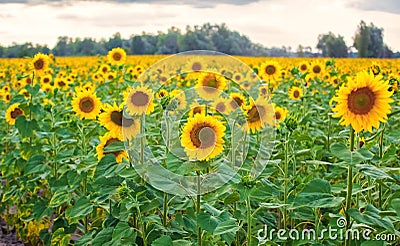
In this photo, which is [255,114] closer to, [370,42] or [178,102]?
[178,102]

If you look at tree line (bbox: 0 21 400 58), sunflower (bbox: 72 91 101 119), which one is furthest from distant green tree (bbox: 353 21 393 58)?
sunflower (bbox: 72 91 101 119)

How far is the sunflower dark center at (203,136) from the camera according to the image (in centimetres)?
221

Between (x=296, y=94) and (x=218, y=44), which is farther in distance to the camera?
(x=218, y=44)

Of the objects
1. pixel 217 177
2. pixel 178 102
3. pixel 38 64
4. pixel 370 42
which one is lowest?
pixel 217 177

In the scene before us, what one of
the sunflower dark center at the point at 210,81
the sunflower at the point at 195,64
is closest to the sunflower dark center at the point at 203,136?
the sunflower dark center at the point at 210,81

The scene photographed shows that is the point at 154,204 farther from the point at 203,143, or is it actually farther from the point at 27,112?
the point at 27,112

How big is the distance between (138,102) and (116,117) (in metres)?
0.19

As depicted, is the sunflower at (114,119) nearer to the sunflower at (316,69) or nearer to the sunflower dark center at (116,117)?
the sunflower dark center at (116,117)

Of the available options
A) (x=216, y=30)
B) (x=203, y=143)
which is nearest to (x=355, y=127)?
(x=203, y=143)

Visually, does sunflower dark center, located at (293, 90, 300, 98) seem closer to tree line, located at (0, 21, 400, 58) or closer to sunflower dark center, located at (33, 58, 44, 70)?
sunflower dark center, located at (33, 58, 44, 70)

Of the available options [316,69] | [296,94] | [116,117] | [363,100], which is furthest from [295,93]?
[363,100]

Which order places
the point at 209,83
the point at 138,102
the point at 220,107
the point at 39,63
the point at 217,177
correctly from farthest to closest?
1. the point at 39,63
2. the point at 209,83
3. the point at 220,107
4. the point at 138,102
5. the point at 217,177

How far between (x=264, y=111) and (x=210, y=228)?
40.2 inches

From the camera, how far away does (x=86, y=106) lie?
11.2 ft
